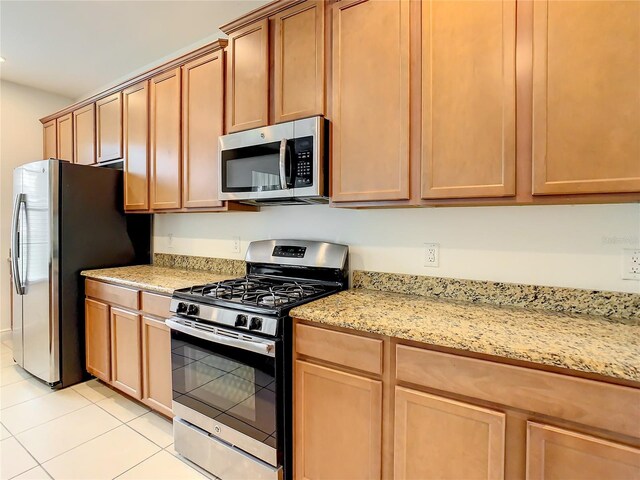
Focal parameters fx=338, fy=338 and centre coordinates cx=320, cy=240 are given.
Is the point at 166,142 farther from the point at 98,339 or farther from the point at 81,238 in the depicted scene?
the point at 98,339

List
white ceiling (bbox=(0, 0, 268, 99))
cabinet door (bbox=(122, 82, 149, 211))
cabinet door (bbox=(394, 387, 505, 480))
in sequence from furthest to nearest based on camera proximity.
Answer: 1. cabinet door (bbox=(122, 82, 149, 211))
2. white ceiling (bbox=(0, 0, 268, 99))
3. cabinet door (bbox=(394, 387, 505, 480))

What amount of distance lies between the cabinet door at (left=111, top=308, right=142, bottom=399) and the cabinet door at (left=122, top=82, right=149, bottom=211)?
0.89m

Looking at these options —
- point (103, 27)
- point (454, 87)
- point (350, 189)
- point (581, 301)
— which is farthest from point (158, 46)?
point (581, 301)

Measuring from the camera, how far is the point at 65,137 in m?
3.38

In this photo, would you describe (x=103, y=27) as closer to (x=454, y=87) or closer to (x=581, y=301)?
(x=454, y=87)

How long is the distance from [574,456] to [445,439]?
1.19 feet

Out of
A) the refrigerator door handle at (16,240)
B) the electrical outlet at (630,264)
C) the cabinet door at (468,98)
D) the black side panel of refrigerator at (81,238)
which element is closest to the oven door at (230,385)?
the cabinet door at (468,98)

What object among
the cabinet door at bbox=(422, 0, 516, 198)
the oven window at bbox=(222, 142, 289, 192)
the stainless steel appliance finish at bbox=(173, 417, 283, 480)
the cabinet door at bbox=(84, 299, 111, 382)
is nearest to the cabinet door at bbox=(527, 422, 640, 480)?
the cabinet door at bbox=(422, 0, 516, 198)

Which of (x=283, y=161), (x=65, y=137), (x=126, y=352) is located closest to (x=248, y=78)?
(x=283, y=161)

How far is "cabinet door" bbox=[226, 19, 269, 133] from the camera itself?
6.32ft

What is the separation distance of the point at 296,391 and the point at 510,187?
1226 millimetres

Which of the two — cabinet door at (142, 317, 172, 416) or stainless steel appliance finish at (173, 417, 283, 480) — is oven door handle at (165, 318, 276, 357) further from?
stainless steel appliance finish at (173, 417, 283, 480)

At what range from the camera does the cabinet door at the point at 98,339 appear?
2.47m

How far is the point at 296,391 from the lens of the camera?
1499 mm
